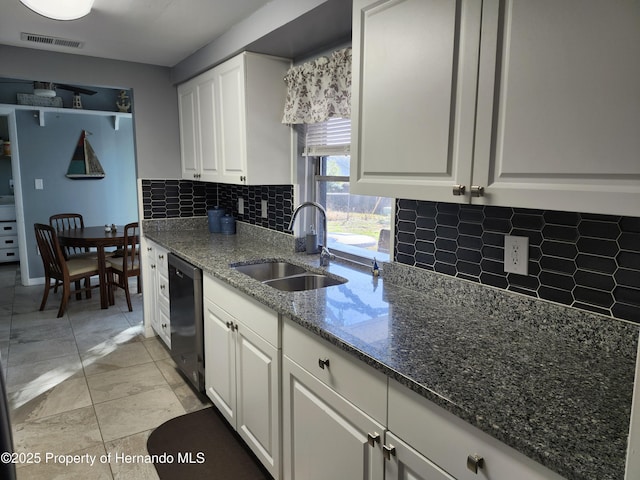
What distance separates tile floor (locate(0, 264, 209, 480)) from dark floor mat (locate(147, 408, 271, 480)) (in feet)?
0.24

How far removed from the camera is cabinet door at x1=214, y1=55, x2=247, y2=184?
2.66 metres

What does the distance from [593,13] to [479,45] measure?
0.29 meters

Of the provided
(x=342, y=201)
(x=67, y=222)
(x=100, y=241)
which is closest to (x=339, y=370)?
(x=342, y=201)

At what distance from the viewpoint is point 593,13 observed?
0.97 m

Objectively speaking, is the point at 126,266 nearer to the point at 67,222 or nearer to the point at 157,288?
the point at 157,288

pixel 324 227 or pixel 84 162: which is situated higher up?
pixel 84 162

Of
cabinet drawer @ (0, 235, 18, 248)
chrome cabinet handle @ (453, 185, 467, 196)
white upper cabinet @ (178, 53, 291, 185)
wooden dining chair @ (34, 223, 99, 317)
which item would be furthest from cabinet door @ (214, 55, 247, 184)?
cabinet drawer @ (0, 235, 18, 248)

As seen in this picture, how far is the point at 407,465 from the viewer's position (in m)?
1.16

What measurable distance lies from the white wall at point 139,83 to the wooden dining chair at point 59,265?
4.57 ft

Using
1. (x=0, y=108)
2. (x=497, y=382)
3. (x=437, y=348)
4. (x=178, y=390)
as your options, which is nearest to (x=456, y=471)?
(x=497, y=382)

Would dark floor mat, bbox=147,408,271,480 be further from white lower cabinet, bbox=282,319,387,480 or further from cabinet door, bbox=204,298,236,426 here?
white lower cabinet, bbox=282,319,387,480

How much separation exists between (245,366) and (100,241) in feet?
9.30

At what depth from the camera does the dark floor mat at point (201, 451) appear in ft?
6.72

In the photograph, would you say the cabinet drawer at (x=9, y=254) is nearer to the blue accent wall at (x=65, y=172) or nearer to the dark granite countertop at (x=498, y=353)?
the blue accent wall at (x=65, y=172)
